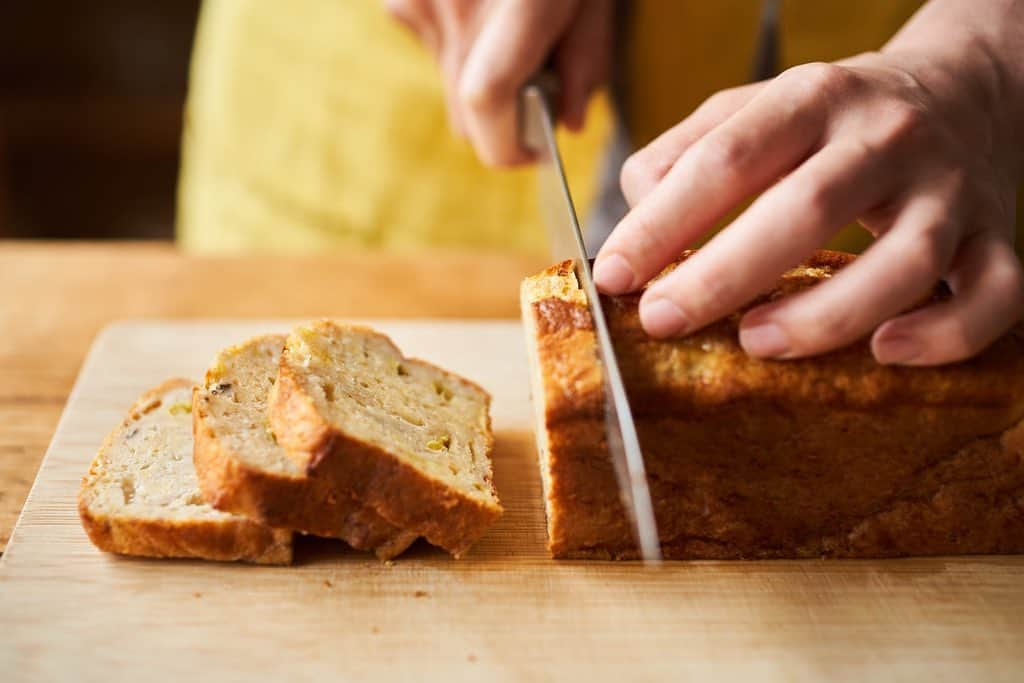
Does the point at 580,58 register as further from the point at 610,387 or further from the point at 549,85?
the point at 610,387

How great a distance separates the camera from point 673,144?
225 cm

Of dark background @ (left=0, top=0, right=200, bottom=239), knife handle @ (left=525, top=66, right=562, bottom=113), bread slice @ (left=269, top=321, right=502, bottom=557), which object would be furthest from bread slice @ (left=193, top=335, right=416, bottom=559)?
dark background @ (left=0, top=0, right=200, bottom=239)

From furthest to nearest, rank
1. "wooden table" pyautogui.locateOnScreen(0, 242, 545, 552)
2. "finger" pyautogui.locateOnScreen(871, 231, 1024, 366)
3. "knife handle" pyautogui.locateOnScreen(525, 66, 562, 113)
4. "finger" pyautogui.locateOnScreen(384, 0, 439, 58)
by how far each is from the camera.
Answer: "finger" pyautogui.locateOnScreen(384, 0, 439, 58)
"wooden table" pyautogui.locateOnScreen(0, 242, 545, 552)
"knife handle" pyautogui.locateOnScreen(525, 66, 562, 113)
"finger" pyautogui.locateOnScreen(871, 231, 1024, 366)

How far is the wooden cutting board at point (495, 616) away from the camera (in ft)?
6.27

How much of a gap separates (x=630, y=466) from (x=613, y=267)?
42 centimetres

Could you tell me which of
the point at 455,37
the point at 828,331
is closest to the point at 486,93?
the point at 455,37

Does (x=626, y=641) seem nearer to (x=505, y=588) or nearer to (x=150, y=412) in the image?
(x=505, y=588)

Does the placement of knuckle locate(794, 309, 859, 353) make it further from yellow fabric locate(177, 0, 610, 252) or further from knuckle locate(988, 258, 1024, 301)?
yellow fabric locate(177, 0, 610, 252)

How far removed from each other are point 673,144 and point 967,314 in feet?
2.38

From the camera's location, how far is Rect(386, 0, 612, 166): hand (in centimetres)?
300

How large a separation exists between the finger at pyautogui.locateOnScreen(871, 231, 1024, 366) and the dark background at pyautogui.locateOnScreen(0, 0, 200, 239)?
6.68 m

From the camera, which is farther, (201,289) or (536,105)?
(201,289)

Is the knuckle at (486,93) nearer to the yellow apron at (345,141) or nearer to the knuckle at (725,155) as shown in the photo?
the yellow apron at (345,141)

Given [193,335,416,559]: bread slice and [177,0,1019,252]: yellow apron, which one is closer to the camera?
[193,335,416,559]: bread slice
